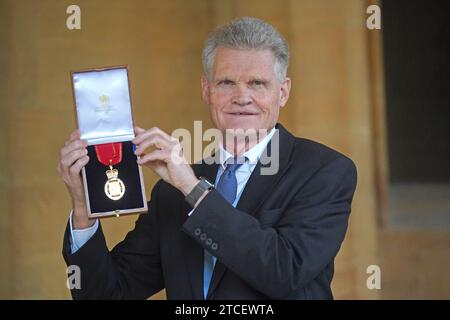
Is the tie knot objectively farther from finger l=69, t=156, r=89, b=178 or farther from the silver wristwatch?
finger l=69, t=156, r=89, b=178

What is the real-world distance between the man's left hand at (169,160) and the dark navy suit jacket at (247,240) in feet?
0.21

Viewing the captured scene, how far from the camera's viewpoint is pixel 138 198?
2006 mm

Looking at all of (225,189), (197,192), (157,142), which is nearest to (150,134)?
(157,142)

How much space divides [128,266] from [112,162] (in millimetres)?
304

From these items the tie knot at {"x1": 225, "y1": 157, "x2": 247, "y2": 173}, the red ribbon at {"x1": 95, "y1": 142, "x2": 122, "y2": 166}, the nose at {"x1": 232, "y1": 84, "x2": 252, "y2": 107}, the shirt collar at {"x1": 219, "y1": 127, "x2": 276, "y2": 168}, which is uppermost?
the nose at {"x1": 232, "y1": 84, "x2": 252, "y2": 107}

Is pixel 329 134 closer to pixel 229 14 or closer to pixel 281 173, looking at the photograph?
pixel 229 14

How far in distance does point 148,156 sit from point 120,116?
0.17m

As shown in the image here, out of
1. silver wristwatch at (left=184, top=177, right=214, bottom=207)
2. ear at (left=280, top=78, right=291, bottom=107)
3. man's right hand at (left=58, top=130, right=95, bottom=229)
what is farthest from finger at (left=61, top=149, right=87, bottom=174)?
ear at (left=280, top=78, right=291, bottom=107)

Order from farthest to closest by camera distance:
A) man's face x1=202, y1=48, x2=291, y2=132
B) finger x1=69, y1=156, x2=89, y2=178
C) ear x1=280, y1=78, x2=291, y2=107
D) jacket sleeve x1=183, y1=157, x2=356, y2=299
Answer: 1. ear x1=280, y1=78, x2=291, y2=107
2. man's face x1=202, y1=48, x2=291, y2=132
3. finger x1=69, y1=156, x2=89, y2=178
4. jacket sleeve x1=183, y1=157, x2=356, y2=299

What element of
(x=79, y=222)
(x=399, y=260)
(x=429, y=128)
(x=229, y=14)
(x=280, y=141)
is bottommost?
(x=399, y=260)

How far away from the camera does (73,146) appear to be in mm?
1939

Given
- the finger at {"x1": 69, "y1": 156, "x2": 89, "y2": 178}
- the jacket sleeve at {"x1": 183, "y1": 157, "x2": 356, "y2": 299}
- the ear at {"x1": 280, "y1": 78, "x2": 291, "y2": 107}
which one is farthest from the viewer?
the ear at {"x1": 280, "y1": 78, "x2": 291, "y2": 107}

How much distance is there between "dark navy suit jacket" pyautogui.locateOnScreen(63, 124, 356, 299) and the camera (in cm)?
182

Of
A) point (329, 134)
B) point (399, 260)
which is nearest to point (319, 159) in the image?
point (329, 134)
